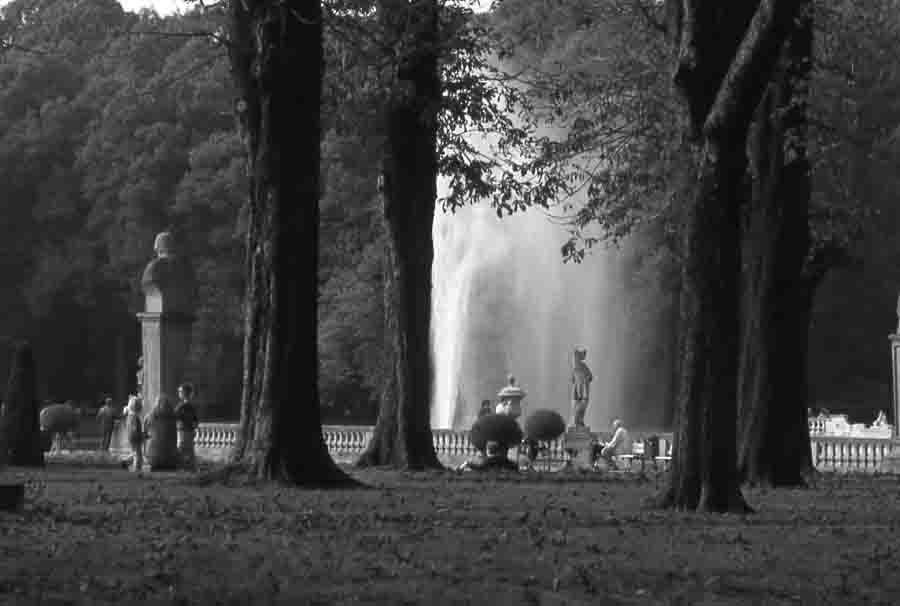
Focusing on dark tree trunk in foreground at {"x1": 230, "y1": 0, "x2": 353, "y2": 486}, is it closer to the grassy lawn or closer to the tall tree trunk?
the grassy lawn

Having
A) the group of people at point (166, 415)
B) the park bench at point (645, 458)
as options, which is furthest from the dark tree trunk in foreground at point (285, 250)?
the park bench at point (645, 458)

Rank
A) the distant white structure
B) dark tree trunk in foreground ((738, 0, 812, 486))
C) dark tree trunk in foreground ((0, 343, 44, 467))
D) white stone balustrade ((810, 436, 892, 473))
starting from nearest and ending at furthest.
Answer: dark tree trunk in foreground ((738, 0, 812, 486)) < dark tree trunk in foreground ((0, 343, 44, 467)) < white stone balustrade ((810, 436, 892, 473)) < the distant white structure

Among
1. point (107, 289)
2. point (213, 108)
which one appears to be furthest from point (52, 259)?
Result: point (213, 108)

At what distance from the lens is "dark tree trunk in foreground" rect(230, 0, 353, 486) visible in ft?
74.0

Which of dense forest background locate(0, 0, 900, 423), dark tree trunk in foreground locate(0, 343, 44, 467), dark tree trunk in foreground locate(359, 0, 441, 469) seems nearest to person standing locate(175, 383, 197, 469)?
dark tree trunk in foreground locate(0, 343, 44, 467)

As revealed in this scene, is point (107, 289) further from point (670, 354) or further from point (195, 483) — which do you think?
point (195, 483)

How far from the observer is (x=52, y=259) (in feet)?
235

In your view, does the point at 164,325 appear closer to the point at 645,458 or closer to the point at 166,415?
the point at 166,415

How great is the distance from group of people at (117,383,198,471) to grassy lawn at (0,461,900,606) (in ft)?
34.4

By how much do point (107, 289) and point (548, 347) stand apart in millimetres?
19259

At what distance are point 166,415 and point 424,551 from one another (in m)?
17.7

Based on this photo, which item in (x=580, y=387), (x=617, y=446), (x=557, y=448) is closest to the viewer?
Result: (x=617, y=446)

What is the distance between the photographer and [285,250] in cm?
2292

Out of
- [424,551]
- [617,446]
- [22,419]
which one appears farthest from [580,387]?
[424,551]
